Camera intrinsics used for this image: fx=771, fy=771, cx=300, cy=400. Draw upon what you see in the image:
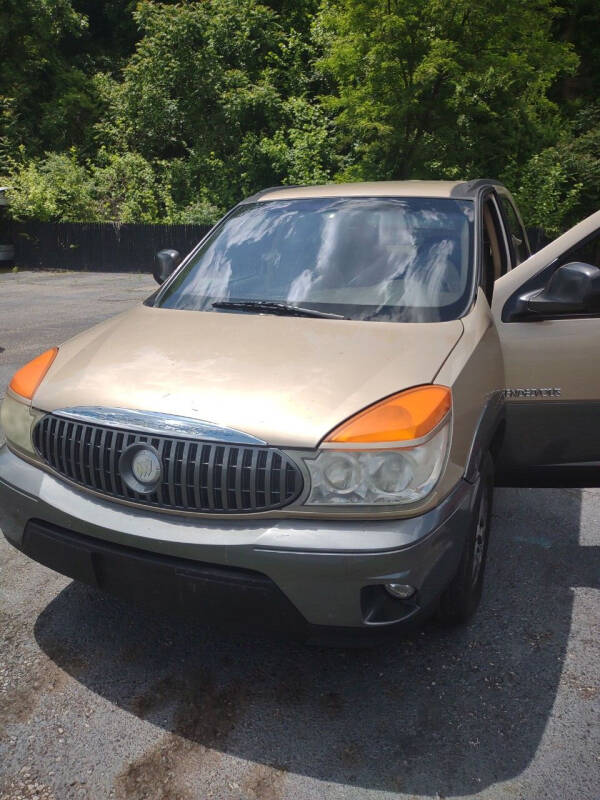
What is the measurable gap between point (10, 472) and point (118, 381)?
54cm

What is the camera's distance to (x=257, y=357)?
2.80 meters

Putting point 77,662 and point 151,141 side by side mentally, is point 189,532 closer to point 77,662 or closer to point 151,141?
point 77,662

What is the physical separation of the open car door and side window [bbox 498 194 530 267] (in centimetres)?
107

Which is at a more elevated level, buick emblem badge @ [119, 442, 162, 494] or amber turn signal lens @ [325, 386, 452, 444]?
amber turn signal lens @ [325, 386, 452, 444]

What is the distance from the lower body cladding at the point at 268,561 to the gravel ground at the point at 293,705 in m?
0.40

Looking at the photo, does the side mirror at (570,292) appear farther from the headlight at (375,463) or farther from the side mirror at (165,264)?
the side mirror at (165,264)

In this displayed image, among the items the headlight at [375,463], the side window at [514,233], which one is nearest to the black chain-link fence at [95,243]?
the side window at [514,233]

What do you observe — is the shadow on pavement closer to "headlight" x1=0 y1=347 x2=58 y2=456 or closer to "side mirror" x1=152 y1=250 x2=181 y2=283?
"headlight" x1=0 y1=347 x2=58 y2=456

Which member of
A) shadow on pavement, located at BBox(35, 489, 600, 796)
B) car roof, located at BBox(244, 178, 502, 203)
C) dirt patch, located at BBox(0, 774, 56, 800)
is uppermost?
car roof, located at BBox(244, 178, 502, 203)

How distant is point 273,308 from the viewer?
11.0 ft

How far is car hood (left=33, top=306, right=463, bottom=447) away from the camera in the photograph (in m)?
2.46

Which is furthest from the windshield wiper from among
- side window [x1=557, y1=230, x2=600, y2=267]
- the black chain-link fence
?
the black chain-link fence

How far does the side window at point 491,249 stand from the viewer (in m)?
3.69

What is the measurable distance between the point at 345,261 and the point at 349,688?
Answer: 188 cm
